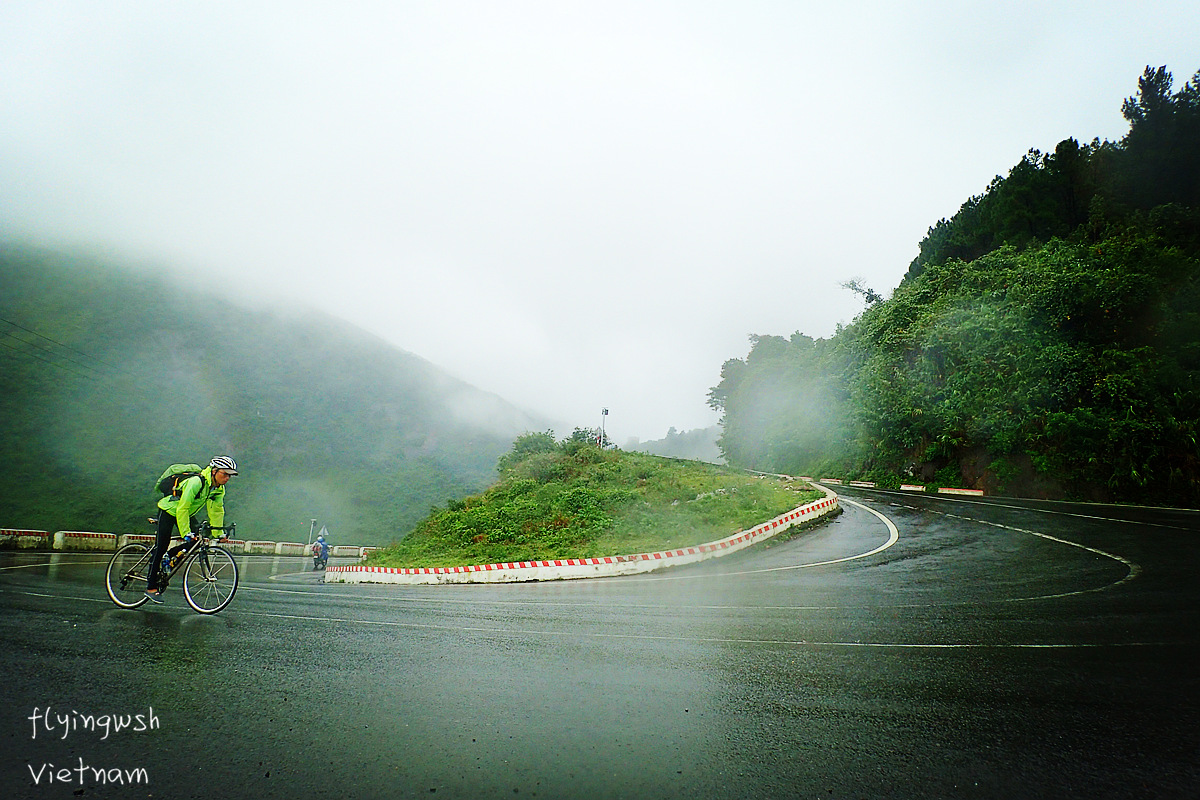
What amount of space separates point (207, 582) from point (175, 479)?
1.44 metres

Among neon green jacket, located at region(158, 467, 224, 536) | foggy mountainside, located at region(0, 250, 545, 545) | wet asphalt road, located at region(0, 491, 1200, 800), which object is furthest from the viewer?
foggy mountainside, located at region(0, 250, 545, 545)

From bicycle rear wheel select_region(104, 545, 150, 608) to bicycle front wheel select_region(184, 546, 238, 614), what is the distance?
Answer: 620mm

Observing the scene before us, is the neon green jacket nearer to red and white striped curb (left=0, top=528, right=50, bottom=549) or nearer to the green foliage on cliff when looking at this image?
the green foliage on cliff

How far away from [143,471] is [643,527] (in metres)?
69.3

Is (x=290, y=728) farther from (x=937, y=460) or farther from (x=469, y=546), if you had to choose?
(x=937, y=460)

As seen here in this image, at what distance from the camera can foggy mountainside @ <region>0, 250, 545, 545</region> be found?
194 feet

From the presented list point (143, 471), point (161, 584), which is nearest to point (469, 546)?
point (161, 584)

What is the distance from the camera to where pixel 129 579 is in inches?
300

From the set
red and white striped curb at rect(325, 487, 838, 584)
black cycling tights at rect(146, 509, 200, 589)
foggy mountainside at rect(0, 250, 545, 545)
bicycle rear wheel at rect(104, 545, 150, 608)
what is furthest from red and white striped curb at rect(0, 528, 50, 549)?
foggy mountainside at rect(0, 250, 545, 545)

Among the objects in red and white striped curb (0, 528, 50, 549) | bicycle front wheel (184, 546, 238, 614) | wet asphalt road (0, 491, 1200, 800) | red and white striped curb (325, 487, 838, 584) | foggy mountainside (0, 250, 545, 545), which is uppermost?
foggy mountainside (0, 250, 545, 545)

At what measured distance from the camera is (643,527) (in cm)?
1691

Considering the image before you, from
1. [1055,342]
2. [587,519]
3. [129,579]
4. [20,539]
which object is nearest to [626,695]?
[129,579]

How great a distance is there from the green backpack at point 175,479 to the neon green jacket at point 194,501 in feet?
0.17

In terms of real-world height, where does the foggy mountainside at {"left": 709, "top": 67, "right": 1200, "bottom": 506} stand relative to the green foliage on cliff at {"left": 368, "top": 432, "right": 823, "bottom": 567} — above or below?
above
